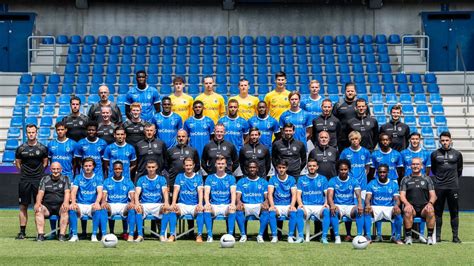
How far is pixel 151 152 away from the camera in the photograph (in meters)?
15.9

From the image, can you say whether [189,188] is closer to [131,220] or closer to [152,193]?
[152,193]

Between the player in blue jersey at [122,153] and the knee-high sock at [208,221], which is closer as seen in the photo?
the knee-high sock at [208,221]

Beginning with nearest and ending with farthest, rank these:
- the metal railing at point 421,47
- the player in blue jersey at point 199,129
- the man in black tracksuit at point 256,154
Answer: the man in black tracksuit at point 256,154 < the player in blue jersey at point 199,129 < the metal railing at point 421,47

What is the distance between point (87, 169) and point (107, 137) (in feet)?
2.87

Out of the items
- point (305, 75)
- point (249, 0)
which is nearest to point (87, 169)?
point (305, 75)

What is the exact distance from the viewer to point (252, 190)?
15648 millimetres

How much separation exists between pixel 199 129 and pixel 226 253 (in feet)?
10.7

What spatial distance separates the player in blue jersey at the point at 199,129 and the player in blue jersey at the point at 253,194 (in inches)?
38.8

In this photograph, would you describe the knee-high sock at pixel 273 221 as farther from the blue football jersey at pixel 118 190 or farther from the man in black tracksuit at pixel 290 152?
the blue football jersey at pixel 118 190

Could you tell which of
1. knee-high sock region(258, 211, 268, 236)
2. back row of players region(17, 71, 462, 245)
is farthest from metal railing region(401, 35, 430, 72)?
knee-high sock region(258, 211, 268, 236)

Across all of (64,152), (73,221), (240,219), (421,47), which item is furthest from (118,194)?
(421,47)

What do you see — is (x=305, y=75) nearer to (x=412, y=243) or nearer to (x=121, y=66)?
(x=121, y=66)

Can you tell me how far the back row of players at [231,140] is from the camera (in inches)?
627

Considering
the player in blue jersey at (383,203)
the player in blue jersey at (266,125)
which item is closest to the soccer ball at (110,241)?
the player in blue jersey at (266,125)
